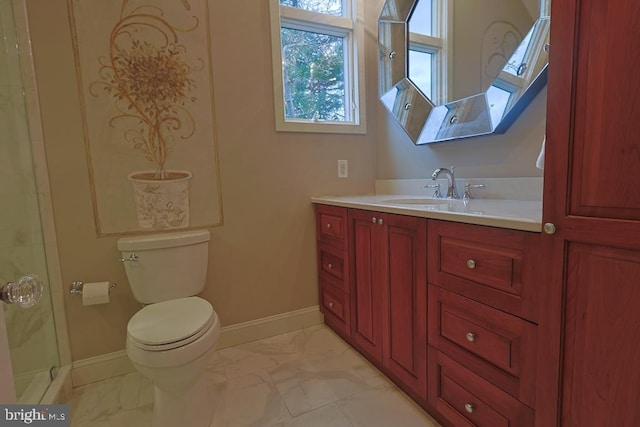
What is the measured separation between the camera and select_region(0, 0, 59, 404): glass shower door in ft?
4.40

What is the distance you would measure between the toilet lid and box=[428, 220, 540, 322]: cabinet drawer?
0.95 metres

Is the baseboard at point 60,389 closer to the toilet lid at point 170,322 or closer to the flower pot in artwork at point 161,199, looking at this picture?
the toilet lid at point 170,322

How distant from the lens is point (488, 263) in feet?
3.19

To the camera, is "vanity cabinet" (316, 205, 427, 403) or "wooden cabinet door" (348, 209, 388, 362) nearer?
"vanity cabinet" (316, 205, 427, 403)

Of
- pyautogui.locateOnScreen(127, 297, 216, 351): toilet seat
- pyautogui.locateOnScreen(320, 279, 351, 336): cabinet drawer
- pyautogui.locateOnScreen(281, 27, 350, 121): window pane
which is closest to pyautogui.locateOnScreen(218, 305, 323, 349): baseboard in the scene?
pyautogui.locateOnScreen(320, 279, 351, 336): cabinet drawer

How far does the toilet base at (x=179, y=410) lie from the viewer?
50.9 inches

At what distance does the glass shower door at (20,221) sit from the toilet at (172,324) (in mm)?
385

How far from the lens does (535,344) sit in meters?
0.86

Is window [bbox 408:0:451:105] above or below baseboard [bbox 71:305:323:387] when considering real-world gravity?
above

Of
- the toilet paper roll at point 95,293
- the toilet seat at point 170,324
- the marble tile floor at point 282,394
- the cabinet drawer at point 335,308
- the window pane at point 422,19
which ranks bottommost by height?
the marble tile floor at point 282,394

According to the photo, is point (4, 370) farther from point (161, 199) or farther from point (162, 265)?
point (161, 199)

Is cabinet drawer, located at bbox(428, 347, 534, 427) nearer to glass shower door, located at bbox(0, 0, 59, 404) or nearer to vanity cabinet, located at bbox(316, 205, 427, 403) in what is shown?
vanity cabinet, located at bbox(316, 205, 427, 403)

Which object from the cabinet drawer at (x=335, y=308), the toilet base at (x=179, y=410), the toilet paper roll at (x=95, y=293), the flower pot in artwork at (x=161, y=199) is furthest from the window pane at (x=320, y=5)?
the toilet base at (x=179, y=410)

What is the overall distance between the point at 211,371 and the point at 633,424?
168 centimetres
